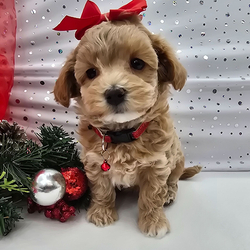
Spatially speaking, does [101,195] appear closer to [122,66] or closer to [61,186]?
[61,186]

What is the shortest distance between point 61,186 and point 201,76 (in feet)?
3.99

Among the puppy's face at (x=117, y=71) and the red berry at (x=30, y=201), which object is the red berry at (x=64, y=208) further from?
the puppy's face at (x=117, y=71)

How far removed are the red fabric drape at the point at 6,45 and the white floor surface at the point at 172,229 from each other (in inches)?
32.3

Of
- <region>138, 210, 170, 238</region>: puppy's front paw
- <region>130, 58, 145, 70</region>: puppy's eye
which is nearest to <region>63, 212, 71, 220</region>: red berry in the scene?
<region>138, 210, 170, 238</region>: puppy's front paw

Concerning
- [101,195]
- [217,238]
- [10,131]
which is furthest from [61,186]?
[217,238]

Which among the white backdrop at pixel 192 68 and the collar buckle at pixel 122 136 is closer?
the collar buckle at pixel 122 136

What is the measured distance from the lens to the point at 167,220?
4.20 ft

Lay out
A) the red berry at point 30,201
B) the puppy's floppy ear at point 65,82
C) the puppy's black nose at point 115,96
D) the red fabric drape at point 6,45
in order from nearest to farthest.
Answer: the puppy's black nose at point 115,96, the puppy's floppy ear at point 65,82, the red berry at point 30,201, the red fabric drape at point 6,45

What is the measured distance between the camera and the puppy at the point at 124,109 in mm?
1064

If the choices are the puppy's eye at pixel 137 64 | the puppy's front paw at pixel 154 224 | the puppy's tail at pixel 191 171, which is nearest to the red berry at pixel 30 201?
the puppy's front paw at pixel 154 224

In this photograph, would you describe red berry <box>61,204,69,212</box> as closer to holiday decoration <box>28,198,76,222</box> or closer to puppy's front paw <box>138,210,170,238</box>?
holiday decoration <box>28,198,76,222</box>

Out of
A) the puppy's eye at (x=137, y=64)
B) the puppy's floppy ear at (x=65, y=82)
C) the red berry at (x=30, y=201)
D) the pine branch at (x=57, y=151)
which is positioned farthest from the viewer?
the pine branch at (x=57, y=151)

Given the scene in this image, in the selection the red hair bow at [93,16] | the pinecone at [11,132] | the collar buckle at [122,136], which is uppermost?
the red hair bow at [93,16]

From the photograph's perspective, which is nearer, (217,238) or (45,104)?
(217,238)
